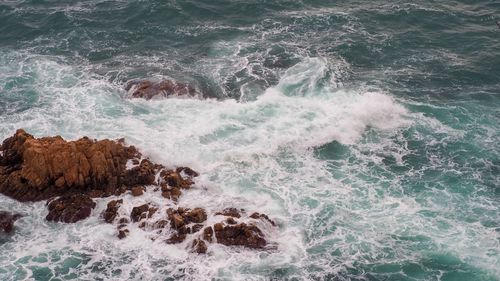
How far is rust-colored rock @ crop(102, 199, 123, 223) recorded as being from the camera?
1576 inches

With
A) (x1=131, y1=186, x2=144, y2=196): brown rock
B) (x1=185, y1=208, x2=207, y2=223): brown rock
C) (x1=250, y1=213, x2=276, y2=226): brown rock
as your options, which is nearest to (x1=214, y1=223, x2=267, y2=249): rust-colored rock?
(x1=250, y1=213, x2=276, y2=226): brown rock

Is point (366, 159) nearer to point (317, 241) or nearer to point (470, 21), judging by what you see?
point (317, 241)

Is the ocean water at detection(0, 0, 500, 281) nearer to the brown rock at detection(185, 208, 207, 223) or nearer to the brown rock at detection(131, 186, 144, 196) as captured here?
the brown rock at detection(131, 186, 144, 196)

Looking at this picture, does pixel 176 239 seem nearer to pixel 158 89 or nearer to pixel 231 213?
pixel 231 213

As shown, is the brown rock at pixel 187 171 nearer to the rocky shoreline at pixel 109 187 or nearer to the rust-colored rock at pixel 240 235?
the rocky shoreline at pixel 109 187

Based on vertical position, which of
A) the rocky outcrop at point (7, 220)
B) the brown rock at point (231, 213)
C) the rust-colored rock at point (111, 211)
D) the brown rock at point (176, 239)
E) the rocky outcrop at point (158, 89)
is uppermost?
Result: the rocky outcrop at point (158, 89)

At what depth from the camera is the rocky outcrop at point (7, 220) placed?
39.3 metres

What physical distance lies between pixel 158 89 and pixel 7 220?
72.2 ft

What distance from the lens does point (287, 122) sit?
5128 cm

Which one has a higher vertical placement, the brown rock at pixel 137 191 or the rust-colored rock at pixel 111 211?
the brown rock at pixel 137 191

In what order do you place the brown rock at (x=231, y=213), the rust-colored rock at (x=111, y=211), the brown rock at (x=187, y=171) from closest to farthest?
the brown rock at (x=231, y=213)
the rust-colored rock at (x=111, y=211)
the brown rock at (x=187, y=171)

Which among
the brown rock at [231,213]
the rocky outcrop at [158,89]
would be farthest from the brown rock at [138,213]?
the rocky outcrop at [158,89]

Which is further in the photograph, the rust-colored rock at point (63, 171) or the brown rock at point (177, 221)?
the rust-colored rock at point (63, 171)

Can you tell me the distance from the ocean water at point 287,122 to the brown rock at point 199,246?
0.47 meters
